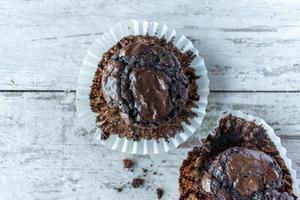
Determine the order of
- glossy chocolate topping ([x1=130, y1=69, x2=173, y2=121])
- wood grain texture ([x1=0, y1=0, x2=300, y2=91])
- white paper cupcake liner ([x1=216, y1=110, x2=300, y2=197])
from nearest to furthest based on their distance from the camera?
1. glossy chocolate topping ([x1=130, y1=69, x2=173, y2=121])
2. white paper cupcake liner ([x1=216, y1=110, x2=300, y2=197])
3. wood grain texture ([x1=0, y1=0, x2=300, y2=91])

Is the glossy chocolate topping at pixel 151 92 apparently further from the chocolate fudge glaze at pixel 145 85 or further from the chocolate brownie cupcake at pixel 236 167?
the chocolate brownie cupcake at pixel 236 167

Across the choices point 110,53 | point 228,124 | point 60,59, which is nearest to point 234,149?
point 228,124

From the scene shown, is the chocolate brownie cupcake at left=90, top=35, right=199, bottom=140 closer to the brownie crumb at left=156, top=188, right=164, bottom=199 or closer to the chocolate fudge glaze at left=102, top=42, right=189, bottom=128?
the chocolate fudge glaze at left=102, top=42, right=189, bottom=128

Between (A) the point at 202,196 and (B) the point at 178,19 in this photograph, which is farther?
(B) the point at 178,19

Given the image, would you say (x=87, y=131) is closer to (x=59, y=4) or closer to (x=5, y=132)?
(x=5, y=132)

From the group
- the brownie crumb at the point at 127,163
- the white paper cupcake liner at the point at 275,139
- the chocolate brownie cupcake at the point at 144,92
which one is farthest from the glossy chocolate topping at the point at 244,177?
the brownie crumb at the point at 127,163

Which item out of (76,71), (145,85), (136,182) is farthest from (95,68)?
(136,182)

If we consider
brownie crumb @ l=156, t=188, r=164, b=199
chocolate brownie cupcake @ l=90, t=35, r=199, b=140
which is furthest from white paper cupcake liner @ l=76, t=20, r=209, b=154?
brownie crumb @ l=156, t=188, r=164, b=199
